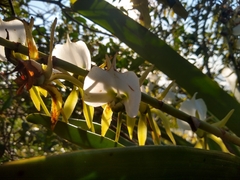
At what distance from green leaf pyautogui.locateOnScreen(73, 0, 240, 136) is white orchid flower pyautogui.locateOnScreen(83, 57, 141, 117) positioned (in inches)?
6.8

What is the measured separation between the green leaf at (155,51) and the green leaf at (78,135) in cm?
14

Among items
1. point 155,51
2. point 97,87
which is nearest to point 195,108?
point 155,51

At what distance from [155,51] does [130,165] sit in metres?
0.24

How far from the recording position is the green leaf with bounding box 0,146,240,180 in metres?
0.22

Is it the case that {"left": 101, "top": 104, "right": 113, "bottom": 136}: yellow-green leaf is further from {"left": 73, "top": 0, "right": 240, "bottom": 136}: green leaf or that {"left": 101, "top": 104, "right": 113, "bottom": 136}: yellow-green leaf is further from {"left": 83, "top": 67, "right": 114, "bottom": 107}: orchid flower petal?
{"left": 73, "top": 0, "right": 240, "bottom": 136}: green leaf

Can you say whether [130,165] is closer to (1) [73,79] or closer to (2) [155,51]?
(1) [73,79]

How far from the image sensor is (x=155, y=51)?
475 millimetres

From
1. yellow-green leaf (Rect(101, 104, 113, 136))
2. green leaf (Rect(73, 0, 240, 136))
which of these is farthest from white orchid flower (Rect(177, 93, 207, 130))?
yellow-green leaf (Rect(101, 104, 113, 136))

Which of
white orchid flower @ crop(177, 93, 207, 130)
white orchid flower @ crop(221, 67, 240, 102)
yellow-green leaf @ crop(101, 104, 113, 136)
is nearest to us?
yellow-green leaf @ crop(101, 104, 113, 136)

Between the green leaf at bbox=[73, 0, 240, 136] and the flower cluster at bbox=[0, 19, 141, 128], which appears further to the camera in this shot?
the green leaf at bbox=[73, 0, 240, 136]

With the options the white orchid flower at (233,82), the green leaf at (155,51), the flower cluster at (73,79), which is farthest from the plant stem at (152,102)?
the white orchid flower at (233,82)

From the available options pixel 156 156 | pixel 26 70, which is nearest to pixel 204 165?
pixel 156 156

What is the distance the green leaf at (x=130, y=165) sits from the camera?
0.73 ft

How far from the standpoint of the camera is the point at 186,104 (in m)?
0.47
